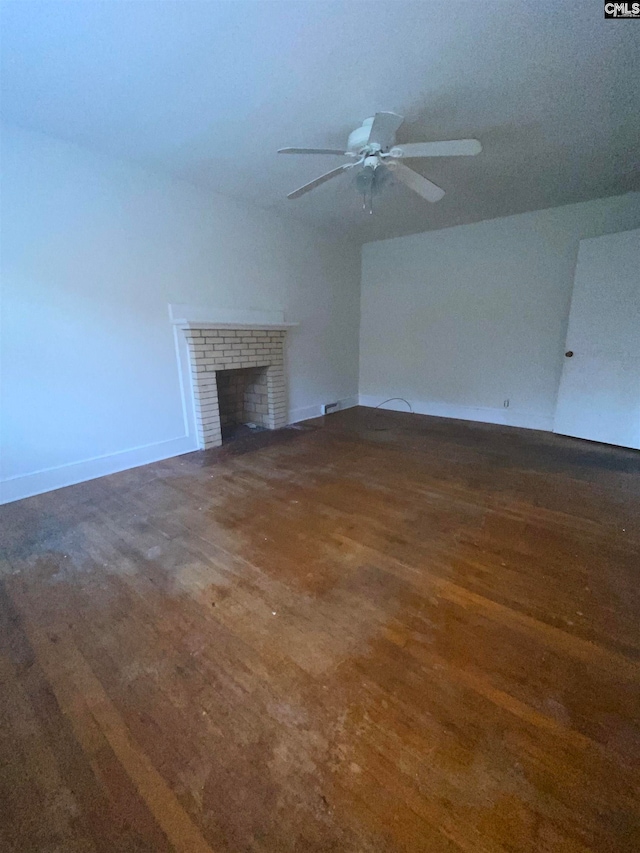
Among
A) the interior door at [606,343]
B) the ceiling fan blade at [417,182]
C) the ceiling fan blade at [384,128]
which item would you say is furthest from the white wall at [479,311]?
the ceiling fan blade at [384,128]

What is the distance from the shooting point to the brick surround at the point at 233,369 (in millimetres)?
3445

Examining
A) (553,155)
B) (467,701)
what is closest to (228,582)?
(467,701)

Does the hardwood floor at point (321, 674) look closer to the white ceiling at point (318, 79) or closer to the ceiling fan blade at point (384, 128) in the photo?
the ceiling fan blade at point (384, 128)

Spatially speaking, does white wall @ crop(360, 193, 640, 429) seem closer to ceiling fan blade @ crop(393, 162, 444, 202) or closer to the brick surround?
the brick surround

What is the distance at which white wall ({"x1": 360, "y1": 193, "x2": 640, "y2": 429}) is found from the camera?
A: 3.88 metres

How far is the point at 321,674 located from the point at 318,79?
278cm

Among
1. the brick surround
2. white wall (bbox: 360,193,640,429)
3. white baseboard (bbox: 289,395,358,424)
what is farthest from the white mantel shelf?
white wall (bbox: 360,193,640,429)

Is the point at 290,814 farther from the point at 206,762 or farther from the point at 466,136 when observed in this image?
the point at 466,136

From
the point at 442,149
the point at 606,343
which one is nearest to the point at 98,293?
the point at 442,149

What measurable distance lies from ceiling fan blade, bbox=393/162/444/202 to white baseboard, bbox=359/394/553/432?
2.96 meters

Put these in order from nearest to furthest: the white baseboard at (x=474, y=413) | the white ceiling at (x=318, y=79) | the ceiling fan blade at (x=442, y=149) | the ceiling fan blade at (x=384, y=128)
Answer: the white ceiling at (x=318, y=79), the ceiling fan blade at (x=384, y=128), the ceiling fan blade at (x=442, y=149), the white baseboard at (x=474, y=413)

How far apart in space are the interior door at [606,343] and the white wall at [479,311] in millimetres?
237

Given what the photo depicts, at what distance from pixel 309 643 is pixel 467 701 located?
1.88ft

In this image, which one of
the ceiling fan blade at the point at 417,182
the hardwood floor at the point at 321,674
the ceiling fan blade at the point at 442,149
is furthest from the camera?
the ceiling fan blade at the point at 417,182
